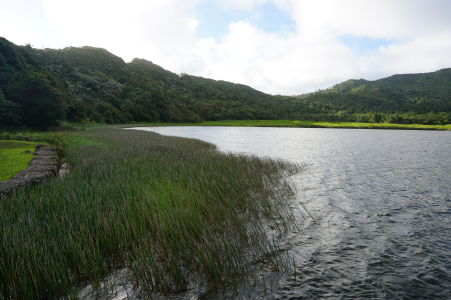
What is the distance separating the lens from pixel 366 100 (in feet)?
477

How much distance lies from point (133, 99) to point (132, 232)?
328ft

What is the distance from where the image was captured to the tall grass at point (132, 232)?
3.95 metres

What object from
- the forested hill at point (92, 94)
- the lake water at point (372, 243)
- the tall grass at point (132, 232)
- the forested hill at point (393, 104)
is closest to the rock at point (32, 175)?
the tall grass at point (132, 232)

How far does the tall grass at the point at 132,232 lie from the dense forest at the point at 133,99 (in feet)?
98.4

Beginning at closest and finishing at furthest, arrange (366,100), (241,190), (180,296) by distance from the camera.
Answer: (180,296) < (241,190) < (366,100)

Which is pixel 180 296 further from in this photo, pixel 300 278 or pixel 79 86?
pixel 79 86

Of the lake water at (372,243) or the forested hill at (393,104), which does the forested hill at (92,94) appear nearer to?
the forested hill at (393,104)

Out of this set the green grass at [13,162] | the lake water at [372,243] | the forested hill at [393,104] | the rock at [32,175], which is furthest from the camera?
the forested hill at [393,104]

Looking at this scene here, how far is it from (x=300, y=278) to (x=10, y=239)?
5.04 metres

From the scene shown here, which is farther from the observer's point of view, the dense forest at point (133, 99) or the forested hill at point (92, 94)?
the dense forest at point (133, 99)

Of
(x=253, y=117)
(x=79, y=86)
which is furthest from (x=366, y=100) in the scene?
(x=79, y=86)

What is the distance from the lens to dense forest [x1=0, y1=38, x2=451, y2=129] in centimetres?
3325

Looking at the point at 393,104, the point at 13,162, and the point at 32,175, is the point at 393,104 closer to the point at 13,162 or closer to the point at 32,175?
the point at 13,162

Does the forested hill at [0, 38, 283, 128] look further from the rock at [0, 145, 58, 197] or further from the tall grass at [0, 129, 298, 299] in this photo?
the tall grass at [0, 129, 298, 299]
